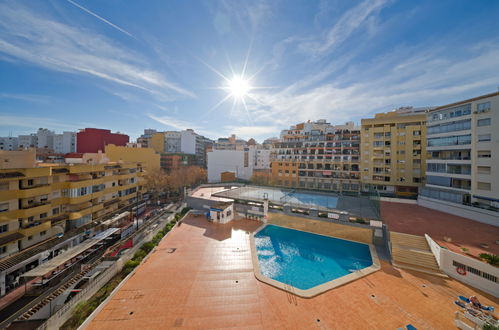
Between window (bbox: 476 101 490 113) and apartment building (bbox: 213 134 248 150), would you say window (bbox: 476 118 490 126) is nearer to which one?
window (bbox: 476 101 490 113)

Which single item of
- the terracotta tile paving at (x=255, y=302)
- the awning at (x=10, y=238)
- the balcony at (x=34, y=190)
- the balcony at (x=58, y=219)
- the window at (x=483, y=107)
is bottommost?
the terracotta tile paving at (x=255, y=302)

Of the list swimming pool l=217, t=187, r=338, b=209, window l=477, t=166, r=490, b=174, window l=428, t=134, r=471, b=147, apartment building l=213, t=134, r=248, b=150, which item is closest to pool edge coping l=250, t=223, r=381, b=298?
swimming pool l=217, t=187, r=338, b=209

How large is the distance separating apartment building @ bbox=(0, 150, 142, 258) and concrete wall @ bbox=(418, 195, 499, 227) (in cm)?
4880

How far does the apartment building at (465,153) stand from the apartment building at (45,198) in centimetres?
4917

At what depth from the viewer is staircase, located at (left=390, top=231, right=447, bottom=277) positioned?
15.9 m

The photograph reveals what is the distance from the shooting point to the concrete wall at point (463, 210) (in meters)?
21.0

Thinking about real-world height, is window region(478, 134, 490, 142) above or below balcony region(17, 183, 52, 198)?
above

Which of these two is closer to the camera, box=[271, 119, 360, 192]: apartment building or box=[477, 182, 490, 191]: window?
box=[477, 182, 490, 191]: window

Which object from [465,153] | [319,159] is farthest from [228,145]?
[465,153]

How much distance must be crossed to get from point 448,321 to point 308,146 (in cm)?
4091

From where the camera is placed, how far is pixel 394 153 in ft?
124

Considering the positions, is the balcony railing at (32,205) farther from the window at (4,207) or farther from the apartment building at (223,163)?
the apartment building at (223,163)

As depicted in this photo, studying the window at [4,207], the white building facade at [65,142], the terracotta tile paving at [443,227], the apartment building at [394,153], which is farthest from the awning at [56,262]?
the white building facade at [65,142]

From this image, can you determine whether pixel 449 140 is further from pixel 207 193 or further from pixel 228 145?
pixel 228 145
